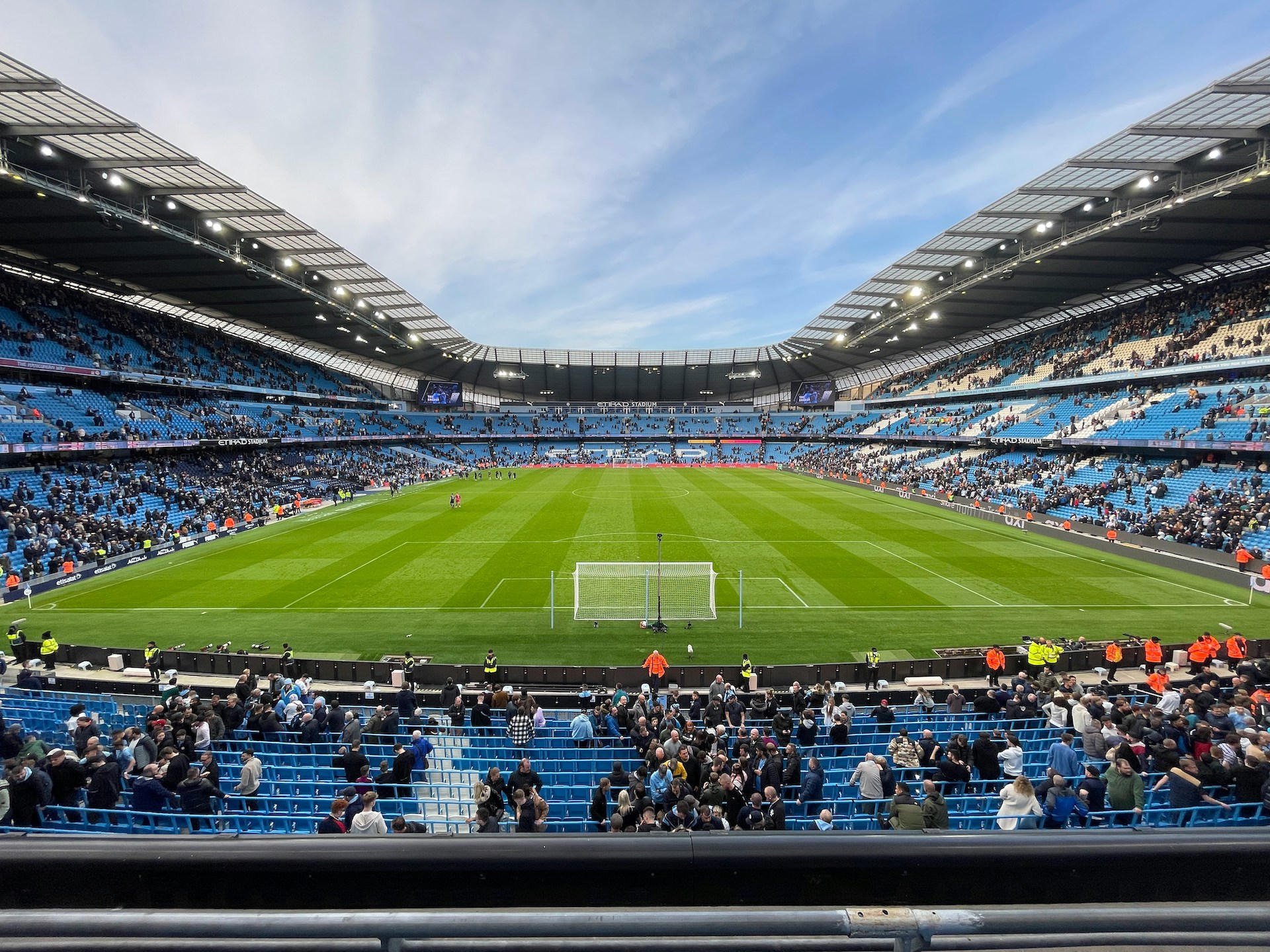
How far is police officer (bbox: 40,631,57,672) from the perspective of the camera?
16609 mm

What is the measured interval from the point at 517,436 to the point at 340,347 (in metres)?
31.1

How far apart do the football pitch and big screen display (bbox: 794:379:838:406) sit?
66.3 metres

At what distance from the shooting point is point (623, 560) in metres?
28.8

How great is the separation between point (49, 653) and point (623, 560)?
66.4 feet

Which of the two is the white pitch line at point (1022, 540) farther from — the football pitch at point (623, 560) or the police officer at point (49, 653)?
the police officer at point (49, 653)

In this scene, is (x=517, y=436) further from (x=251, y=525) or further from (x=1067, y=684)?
(x=1067, y=684)

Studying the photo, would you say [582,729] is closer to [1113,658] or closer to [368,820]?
[368,820]

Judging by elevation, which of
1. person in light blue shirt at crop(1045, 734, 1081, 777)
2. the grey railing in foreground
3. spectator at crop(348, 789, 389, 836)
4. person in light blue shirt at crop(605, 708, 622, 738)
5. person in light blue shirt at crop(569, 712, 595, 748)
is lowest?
person in light blue shirt at crop(605, 708, 622, 738)

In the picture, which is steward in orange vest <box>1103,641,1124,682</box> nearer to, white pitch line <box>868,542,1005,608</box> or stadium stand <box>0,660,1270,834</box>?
stadium stand <box>0,660,1270,834</box>

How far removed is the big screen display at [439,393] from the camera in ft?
326

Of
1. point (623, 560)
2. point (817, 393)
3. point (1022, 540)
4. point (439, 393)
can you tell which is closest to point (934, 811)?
point (623, 560)

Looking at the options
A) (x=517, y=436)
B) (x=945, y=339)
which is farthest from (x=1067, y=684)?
(x=517, y=436)

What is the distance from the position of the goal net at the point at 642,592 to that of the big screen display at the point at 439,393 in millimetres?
81257

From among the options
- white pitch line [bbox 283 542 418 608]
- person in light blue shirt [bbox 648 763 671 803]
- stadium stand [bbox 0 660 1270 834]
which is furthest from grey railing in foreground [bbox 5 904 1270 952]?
white pitch line [bbox 283 542 418 608]
